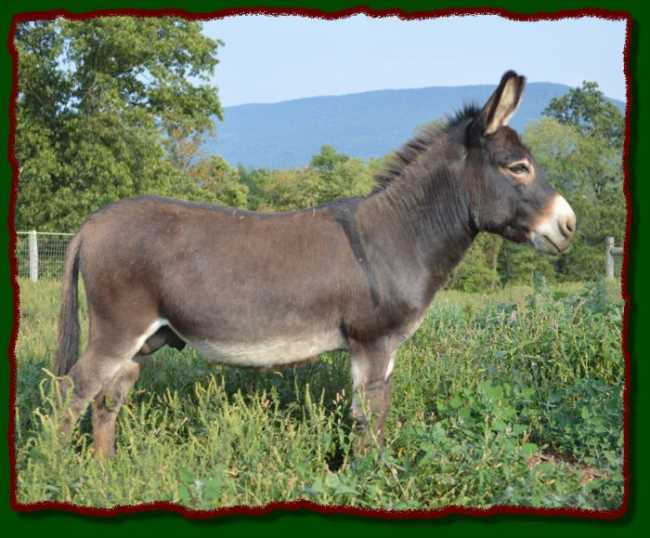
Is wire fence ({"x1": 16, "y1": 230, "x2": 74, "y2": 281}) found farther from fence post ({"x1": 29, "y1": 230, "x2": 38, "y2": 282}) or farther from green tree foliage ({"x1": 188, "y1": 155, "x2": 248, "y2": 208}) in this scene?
green tree foliage ({"x1": 188, "y1": 155, "x2": 248, "y2": 208})

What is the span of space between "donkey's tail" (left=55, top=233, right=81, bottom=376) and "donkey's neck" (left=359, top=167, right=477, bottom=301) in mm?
2051

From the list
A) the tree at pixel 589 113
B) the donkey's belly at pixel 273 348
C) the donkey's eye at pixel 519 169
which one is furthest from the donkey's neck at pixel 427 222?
the tree at pixel 589 113

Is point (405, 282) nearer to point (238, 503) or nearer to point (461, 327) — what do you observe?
point (238, 503)

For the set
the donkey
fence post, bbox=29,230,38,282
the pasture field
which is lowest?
the pasture field

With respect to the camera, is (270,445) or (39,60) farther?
(39,60)

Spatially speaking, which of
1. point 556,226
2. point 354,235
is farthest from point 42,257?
point 556,226

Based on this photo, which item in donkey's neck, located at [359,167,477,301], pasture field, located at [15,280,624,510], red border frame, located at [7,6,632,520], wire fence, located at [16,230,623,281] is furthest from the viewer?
wire fence, located at [16,230,623,281]

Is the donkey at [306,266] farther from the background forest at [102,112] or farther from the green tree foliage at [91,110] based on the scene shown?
the green tree foliage at [91,110]

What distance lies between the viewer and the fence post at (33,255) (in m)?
17.5

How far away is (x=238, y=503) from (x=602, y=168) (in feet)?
121

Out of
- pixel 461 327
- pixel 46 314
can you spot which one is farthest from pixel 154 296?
pixel 46 314

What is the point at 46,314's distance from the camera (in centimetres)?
1020

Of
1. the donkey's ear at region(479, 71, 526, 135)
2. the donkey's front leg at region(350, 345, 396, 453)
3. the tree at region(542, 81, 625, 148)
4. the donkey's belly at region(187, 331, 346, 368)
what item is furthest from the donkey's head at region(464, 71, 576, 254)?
the tree at region(542, 81, 625, 148)

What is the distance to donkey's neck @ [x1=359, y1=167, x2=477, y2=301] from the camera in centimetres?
467
